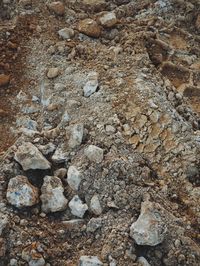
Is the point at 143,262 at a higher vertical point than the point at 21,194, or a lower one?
lower

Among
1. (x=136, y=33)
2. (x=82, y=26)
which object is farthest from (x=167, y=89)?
(x=82, y=26)

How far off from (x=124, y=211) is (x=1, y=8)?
6.19 ft

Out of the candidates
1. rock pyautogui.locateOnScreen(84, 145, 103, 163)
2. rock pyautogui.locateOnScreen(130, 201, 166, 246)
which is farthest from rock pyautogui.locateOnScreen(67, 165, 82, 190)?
rock pyautogui.locateOnScreen(130, 201, 166, 246)

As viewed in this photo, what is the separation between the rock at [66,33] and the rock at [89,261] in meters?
1.69

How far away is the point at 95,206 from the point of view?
307 centimetres

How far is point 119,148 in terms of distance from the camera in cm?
329

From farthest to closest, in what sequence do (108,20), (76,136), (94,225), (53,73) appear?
(108,20)
(53,73)
(76,136)
(94,225)

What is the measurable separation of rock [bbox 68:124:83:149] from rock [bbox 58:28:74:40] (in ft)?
2.93

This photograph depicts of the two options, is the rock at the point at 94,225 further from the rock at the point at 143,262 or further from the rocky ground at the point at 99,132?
the rock at the point at 143,262

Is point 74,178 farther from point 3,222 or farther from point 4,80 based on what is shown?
point 4,80

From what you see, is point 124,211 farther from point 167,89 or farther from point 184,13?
point 184,13

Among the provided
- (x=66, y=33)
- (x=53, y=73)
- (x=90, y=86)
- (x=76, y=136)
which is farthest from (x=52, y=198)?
(x=66, y=33)

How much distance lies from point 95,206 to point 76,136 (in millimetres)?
462

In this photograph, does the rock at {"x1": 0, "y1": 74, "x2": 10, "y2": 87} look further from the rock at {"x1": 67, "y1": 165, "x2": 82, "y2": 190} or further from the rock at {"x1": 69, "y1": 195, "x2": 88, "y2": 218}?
the rock at {"x1": 69, "y1": 195, "x2": 88, "y2": 218}
